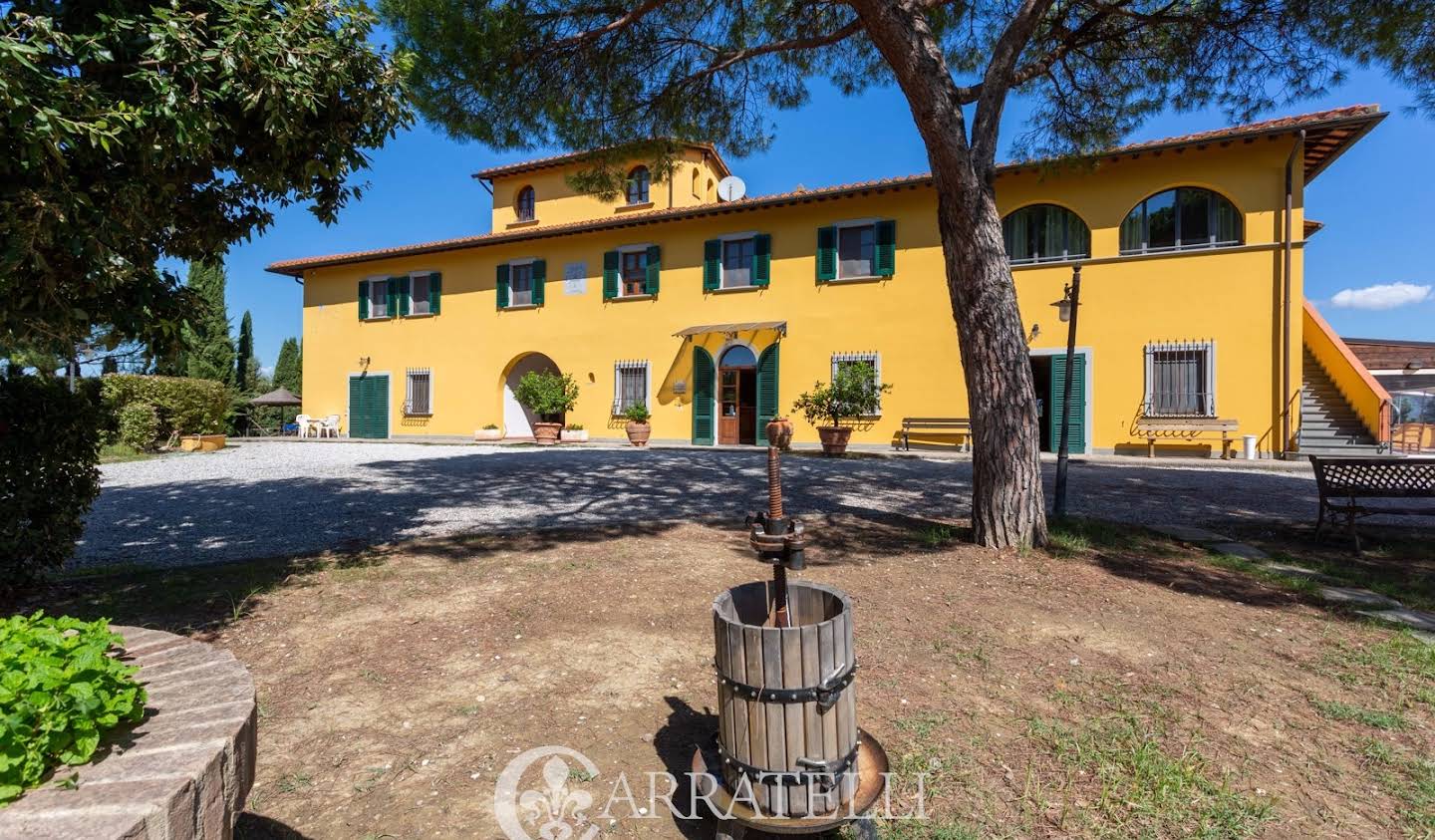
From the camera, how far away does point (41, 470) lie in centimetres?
368

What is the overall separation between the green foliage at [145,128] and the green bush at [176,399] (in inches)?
525

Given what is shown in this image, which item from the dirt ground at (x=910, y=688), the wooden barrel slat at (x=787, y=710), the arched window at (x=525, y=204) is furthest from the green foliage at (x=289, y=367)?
the wooden barrel slat at (x=787, y=710)

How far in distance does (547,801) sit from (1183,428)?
47.0 ft

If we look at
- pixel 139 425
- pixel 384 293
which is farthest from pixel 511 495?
pixel 384 293

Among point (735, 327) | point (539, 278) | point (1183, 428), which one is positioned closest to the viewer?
point (1183, 428)

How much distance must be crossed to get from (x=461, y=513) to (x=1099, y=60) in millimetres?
8381

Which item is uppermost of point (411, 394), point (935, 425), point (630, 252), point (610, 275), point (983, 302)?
point (630, 252)

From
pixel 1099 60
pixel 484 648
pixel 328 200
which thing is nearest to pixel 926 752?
pixel 484 648

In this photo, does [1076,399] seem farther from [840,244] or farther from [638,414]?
[638,414]

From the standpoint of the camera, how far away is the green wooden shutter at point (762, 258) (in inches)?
612

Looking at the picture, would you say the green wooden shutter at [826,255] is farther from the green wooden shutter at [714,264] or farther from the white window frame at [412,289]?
the white window frame at [412,289]

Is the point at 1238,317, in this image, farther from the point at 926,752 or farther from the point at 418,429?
the point at 418,429

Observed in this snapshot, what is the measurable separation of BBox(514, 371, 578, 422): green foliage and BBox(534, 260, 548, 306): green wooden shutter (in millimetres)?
2336

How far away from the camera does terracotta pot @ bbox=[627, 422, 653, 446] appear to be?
51.7ft
